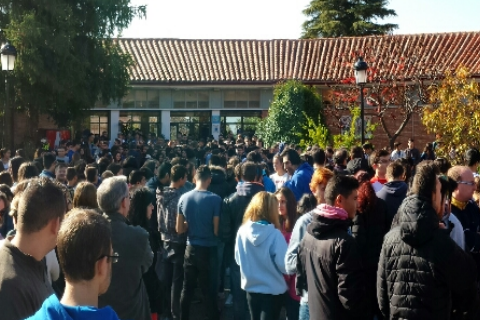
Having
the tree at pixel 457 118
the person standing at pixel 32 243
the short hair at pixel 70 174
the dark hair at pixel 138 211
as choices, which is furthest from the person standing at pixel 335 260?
the tree at pixel 457 118

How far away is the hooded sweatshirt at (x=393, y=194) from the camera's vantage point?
23.6 feet

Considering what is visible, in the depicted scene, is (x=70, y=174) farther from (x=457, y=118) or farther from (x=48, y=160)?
(x=457, y=118)

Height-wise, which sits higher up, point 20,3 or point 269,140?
point 20,3

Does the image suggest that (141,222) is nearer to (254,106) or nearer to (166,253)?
(166,253)

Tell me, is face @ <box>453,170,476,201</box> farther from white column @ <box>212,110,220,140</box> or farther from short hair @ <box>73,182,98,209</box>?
white column @ <box>212,110,220,140</box>

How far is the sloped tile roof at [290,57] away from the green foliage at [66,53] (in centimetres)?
530

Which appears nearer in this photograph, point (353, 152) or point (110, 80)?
point (353, 152)

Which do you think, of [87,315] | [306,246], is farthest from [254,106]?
[87,315]

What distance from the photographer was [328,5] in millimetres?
53125

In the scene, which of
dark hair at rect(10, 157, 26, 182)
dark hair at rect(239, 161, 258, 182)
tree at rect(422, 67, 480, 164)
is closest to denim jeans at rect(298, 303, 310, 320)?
dark hair at rect(239, 161, 258, 182)

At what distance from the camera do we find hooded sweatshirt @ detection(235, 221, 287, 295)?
6508 mm

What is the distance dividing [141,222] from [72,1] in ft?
73.4

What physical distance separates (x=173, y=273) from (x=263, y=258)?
2.60m

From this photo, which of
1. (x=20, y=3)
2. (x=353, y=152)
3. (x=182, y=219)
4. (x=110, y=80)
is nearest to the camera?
(x=182, y=219)
